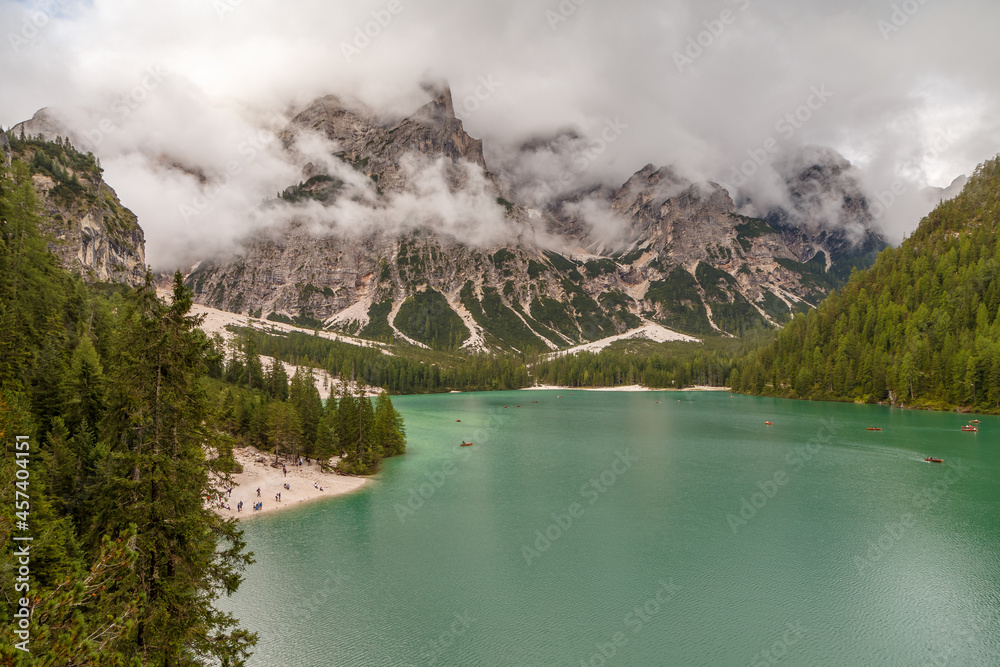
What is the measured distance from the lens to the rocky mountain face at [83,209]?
446 ft

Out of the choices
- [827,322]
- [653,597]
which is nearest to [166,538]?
[653,597]

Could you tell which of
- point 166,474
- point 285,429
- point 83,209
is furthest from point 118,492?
point 83,209

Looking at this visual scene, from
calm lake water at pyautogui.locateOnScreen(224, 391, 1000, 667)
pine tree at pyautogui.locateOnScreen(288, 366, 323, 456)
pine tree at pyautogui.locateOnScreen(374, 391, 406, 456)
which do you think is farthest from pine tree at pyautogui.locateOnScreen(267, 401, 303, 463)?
calm lake water at pyautogui.locateOnScreen(224, 391, 1000, 667)

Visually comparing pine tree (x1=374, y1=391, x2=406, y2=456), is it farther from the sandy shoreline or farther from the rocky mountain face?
the rocky mountain face

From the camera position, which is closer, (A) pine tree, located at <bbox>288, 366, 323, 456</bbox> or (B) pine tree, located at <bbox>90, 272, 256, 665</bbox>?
(B) pine tree, located at <bbox>90, 272, 256, 665</bbox>

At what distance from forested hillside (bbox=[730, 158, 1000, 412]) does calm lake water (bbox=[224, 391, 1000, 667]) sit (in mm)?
62595

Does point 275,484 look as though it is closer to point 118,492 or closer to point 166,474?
point 118,492

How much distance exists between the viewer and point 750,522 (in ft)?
141

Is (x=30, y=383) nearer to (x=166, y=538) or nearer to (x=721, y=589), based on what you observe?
(x=166, y=538)

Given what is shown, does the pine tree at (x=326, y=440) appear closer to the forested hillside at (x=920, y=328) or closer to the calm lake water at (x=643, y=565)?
the calm lake water at (x=643, y=565)

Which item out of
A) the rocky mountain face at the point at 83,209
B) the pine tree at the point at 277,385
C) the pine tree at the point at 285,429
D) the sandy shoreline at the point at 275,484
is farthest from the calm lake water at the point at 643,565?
the rocky mountain face at the point at 83,209

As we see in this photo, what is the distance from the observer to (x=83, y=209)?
479ft

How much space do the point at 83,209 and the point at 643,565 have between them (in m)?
183

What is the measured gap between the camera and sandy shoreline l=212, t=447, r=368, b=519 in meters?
49.8
